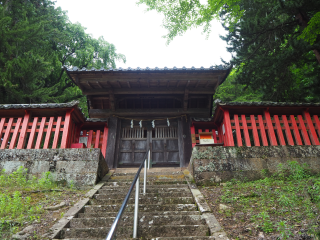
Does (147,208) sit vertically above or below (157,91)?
below

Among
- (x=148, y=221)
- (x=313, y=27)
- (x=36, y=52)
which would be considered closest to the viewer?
(x=148, y=221)

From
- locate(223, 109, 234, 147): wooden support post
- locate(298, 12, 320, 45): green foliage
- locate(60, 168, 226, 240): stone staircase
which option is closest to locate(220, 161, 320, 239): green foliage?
locate(60, 168, 226, 240): stone staircase

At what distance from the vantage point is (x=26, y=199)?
484cm


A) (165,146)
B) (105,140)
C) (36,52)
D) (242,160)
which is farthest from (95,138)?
(36,52)

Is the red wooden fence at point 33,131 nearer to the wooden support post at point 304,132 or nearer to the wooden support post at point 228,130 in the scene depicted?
the wooden support post at point 228,130

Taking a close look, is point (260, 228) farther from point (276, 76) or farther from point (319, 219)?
point (276, 76)

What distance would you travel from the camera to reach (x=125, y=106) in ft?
34.0

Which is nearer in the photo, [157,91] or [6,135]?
[6,135]

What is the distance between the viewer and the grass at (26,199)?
149 inches

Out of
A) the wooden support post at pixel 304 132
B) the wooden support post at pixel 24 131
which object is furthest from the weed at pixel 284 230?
the wooden support post at pixel 24 131

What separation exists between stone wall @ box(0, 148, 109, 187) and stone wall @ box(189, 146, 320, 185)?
3.27 m

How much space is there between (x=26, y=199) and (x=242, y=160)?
6.20 metres

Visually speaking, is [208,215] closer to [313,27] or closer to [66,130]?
[66,130]

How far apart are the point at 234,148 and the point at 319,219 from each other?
3.37 m
